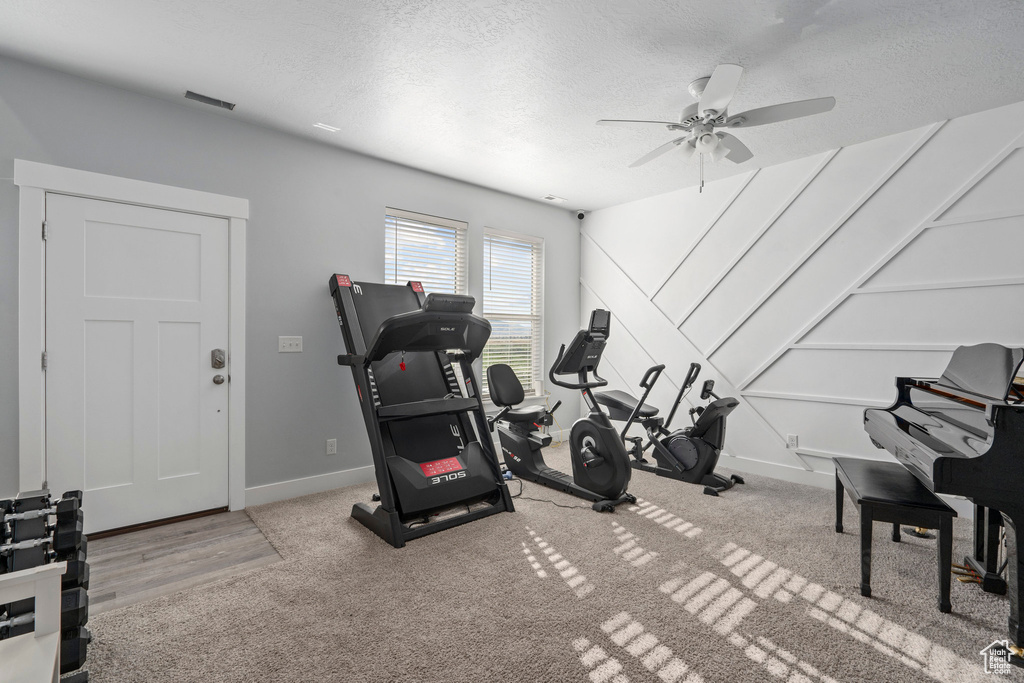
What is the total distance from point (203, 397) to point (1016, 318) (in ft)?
17.5

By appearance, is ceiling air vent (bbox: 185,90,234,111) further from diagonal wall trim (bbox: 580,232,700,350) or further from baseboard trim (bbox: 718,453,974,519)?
baseboard trim (bbox: 718,453,974,519)

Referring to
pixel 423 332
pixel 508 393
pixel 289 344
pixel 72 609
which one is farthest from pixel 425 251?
pixel 72 609

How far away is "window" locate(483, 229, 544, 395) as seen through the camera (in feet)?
16.1

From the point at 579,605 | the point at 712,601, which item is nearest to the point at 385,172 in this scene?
the point at 579,605

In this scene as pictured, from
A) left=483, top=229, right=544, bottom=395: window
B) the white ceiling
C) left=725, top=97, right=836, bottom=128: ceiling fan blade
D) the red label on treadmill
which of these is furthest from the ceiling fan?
the red label on treadmill

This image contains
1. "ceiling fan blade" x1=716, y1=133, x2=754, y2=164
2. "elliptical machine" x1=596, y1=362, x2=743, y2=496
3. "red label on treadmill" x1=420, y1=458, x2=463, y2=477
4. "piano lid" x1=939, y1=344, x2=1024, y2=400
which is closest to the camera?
"piano lid" x1=939, y1=344, x2=1024, y2=400

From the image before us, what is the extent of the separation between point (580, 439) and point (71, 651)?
275 cm

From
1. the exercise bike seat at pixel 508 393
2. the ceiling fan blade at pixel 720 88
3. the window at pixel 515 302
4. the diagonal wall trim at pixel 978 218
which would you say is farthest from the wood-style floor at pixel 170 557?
the diagonal wall trim at pixel 978 218

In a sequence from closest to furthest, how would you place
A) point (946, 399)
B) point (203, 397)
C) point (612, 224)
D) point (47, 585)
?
point (47, 585) → point (946, 399) → point (203, 397) → point (612, 224)

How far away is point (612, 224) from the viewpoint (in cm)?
540

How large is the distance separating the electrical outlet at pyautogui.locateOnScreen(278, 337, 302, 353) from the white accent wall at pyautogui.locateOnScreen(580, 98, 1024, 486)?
11.1 ft

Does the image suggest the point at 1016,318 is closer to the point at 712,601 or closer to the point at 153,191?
the point at 712,601

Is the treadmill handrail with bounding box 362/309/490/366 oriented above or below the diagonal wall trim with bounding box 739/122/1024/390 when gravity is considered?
below

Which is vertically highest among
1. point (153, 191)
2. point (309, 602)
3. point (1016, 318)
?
point (153, 191)
